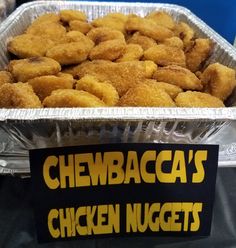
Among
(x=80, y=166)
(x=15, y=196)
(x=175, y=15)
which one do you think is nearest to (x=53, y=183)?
(x=80, y=166)

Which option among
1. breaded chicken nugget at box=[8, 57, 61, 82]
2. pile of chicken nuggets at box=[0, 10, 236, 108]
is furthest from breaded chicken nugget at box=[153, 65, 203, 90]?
breaded chicken nugget at box=[8, 57, 61, 82]

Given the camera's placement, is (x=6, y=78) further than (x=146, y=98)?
Yes

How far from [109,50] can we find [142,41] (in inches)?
4.9

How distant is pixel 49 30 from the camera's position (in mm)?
941

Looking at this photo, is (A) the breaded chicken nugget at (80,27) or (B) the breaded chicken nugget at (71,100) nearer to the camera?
(B) the breaded chicken nugget at (71,100)

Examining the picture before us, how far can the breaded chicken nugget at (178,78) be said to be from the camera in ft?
2.40

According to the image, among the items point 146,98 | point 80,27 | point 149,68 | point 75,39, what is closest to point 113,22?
point 80,27

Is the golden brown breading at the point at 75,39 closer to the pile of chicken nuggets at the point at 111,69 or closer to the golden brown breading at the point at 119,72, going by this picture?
the pile of chicken nuggets at the point at 111,69

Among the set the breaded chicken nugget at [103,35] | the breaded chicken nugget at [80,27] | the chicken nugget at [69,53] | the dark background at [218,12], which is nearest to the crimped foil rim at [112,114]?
the chicken nugget at [69,53]

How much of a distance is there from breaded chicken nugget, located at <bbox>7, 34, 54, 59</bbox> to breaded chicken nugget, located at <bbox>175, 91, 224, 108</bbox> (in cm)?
34

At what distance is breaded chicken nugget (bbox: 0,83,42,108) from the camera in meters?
0.61

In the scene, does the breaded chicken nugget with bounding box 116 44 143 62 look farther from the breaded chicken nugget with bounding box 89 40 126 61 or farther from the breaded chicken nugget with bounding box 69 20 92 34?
the breaded chicken nugget with bounding box 69 20 92 34

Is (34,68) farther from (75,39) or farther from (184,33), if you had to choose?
(184,33)

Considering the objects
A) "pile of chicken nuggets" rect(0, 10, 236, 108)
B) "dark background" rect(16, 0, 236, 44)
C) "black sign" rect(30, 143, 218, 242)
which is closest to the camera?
"black sign" rect(30, 143, 218, 242)
